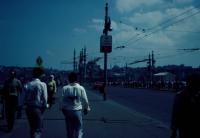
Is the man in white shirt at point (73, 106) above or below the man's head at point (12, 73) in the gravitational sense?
below

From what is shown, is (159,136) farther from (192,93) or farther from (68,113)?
(192,93)

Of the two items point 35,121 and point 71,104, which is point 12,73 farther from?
point 71,104

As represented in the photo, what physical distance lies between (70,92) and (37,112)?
81 cm

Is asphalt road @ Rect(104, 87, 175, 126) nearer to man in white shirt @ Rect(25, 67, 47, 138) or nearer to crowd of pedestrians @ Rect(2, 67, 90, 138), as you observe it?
crowd of pedestrians @ Rect(2, 67, 90, 138)

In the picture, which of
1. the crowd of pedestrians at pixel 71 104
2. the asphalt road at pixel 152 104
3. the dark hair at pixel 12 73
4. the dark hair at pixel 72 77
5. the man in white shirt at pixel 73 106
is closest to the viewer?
the crowd of pedestrians at pixel 71 104

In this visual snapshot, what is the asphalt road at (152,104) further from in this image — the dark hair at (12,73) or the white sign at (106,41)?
the dark hair at (12,73)

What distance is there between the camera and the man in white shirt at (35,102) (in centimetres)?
794

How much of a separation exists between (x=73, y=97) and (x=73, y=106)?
18 centimetres

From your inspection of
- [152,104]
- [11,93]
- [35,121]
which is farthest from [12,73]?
[152,104]

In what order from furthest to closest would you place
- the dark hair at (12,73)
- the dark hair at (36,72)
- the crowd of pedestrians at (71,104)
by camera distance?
1. the dark hair at (12,73)
2. the dark hair at (36,72)
3. the crowd of pedestrians at (71,104)

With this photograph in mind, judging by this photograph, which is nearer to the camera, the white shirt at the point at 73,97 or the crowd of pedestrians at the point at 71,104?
the crowd of pedestrians at the point at 71,104

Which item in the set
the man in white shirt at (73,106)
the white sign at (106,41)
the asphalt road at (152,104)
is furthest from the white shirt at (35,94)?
the white sign at (106,41)

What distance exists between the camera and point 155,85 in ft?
251

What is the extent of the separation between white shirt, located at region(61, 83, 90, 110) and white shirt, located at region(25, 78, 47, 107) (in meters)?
0.46
